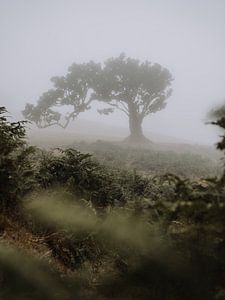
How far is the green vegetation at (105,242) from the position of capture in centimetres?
446

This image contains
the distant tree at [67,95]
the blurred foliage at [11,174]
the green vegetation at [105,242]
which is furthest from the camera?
the distant tree at [67,95]

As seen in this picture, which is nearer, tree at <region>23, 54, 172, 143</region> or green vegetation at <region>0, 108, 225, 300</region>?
green vegetation at <region>0, 108, 225, 300</region>

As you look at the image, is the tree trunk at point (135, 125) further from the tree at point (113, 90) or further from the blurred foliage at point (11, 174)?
the blurred foliage at point (11, 174)

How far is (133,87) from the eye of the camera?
43.6 metres

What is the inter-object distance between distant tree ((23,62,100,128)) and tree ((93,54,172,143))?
5.86ft

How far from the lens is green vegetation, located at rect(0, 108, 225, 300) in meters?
4.46

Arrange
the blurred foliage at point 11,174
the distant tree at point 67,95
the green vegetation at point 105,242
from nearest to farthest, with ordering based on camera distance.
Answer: the green vegetation at point 105,242 → the blurred foliage at point 11,174 → the distant tree at point 67,95

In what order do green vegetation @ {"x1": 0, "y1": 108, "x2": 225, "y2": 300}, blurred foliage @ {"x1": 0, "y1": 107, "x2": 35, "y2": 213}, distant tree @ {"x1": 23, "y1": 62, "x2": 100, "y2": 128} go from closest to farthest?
green vegetation @ {"x1": 0, "y1": 108, "x2": 225, "y2": 300}
blurred foliage @ {"x1": 0, "y1": 107, "x2": 35, "y2": 213}
distant tree @ {"x1": 23, "y1": 62, "x2": 100, "y2": 128}

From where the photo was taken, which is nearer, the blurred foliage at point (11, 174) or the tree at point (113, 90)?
the blurred foliage at point (11, 174)

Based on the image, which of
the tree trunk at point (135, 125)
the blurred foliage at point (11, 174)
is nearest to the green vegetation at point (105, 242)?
the blurred foliage at point (11, 174)

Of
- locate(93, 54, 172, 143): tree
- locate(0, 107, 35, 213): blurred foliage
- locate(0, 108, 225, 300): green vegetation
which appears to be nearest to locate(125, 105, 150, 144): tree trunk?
locate(93, 54, 172, 143): tree

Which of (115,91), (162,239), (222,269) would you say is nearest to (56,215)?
(162,239)

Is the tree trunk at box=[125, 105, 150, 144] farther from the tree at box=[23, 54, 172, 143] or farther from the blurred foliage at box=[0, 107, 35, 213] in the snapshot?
the blurred foliage at box=[0, 107, 35, 213]

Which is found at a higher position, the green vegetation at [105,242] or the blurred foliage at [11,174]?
the blurred foliage at [11,174]
